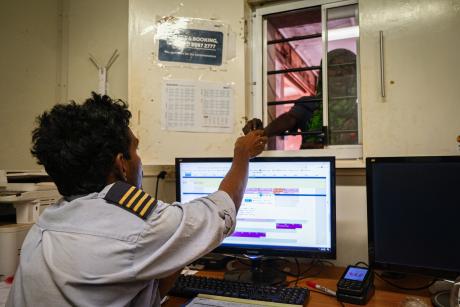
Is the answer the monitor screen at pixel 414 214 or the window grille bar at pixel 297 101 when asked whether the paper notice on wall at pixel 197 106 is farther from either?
the monitor screen at pixel 414 214

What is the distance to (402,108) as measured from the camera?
1.41m

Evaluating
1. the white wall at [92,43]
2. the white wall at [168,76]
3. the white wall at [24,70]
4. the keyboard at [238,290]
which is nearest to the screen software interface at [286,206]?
the keyboard at [238,290]

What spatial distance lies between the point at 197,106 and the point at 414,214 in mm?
1082

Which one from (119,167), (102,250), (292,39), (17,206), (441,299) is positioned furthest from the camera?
→ (292,39)

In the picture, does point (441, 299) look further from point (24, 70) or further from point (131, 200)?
point (24, 70)

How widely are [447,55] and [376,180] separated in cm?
63

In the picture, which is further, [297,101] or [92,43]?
[92,43]

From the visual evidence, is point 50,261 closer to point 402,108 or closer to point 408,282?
point 408,282

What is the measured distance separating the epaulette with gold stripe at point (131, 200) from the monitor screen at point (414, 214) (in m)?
0.77

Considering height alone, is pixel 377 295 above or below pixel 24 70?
below

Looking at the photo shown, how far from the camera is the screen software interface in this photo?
128 cm

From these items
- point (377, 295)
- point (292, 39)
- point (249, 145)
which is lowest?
point (377, 295)

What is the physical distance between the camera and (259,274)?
53.1 inches

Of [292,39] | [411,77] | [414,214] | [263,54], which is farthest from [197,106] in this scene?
[414,214]
